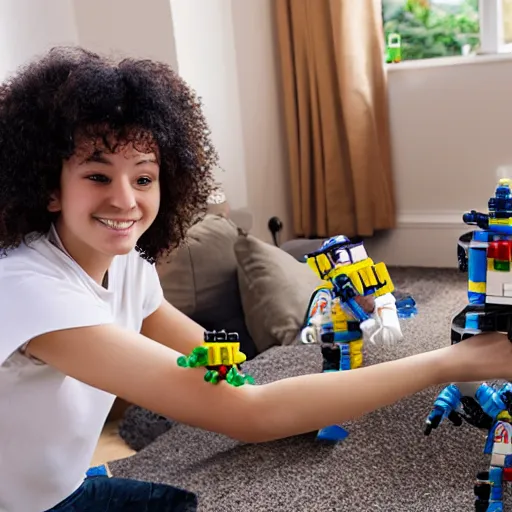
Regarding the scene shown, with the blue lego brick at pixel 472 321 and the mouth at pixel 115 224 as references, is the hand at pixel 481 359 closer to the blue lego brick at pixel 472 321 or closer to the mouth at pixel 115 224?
the blue lego brick at pixel 472 321

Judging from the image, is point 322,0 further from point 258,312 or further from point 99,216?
point 99,216

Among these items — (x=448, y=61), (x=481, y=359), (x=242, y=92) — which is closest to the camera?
(x=481, y=359)

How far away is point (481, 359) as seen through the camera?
0.93 m

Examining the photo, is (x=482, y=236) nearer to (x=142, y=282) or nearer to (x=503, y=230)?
(x=503, y=230)

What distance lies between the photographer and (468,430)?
152 cm

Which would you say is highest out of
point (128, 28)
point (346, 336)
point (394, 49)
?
point (128, 28)

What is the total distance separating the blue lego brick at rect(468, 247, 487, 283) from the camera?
94 cm

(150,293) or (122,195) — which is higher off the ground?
(122,195)

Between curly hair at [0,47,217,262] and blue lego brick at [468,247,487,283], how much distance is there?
455mm

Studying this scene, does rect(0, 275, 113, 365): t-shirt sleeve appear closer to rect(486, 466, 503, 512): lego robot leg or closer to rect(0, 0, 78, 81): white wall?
rect(486, 466, 503, 512): lego robot leg

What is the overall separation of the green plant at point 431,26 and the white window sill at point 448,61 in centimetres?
6

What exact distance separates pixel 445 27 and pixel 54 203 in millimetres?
2439

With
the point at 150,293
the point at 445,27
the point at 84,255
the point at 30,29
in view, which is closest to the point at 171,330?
the point at 150,293

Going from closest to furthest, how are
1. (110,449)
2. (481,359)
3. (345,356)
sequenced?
(481,359) → (345,356) → (110,449)
